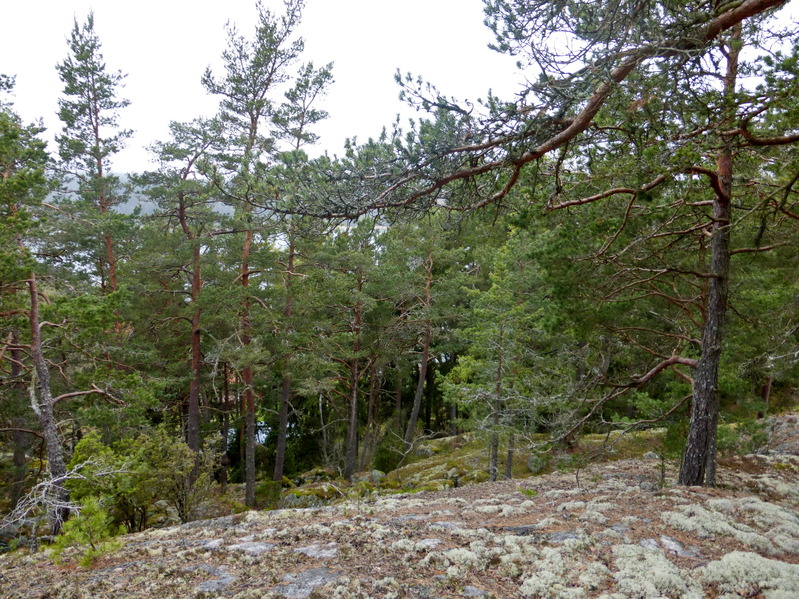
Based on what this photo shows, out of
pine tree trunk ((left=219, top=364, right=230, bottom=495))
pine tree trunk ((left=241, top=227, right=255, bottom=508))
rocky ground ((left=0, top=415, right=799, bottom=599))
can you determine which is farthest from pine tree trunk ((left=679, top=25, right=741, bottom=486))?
pine tree trunk ((left=219, top=364, right=230, bottom=495))

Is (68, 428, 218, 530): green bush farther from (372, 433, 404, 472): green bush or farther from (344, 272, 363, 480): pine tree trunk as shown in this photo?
(372, 433, 404, 472): green bush

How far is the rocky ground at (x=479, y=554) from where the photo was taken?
11.8 feet

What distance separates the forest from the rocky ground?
3.04ft

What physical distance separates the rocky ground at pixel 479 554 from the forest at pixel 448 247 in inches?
36.5

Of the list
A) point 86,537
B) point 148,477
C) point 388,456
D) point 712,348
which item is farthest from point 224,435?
point 712,348

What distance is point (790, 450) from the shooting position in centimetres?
1055

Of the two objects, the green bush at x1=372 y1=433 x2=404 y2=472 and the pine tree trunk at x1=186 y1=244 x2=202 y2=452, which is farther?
the green bush at x1=372 y1=433 x2=404 y2=472

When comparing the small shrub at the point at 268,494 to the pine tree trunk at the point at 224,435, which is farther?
the pine tree trunk at the point at 224,435

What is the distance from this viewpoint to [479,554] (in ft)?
13.8

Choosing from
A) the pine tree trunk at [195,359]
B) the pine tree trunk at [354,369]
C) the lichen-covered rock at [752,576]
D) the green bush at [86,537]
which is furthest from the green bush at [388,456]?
the lichen-covered rock at [752,576]

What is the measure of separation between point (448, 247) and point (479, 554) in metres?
18.6

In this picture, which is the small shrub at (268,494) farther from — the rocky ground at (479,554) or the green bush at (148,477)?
the rocky ground at (479,554)

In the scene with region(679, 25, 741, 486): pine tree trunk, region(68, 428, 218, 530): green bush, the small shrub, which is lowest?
the small shrub

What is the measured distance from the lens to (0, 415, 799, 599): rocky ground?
3.59 m
